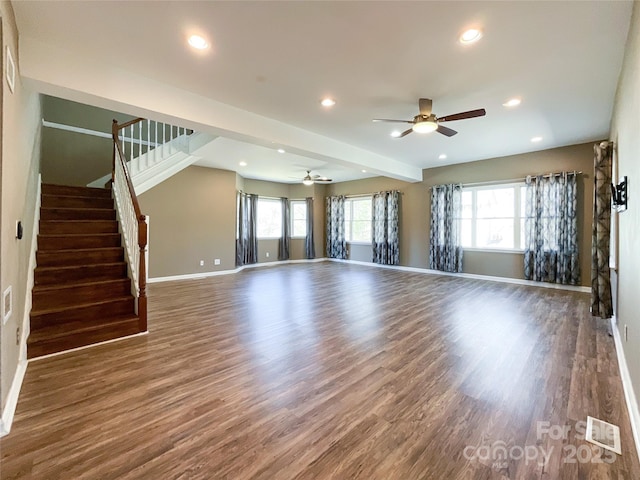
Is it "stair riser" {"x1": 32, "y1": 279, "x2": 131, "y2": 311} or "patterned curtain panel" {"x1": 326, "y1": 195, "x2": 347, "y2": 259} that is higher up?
A: "patterned curtain panel" {"x1": 326, "y1": 195, "x2": 347, "y2": 259}

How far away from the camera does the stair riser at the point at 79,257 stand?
335 centimetres

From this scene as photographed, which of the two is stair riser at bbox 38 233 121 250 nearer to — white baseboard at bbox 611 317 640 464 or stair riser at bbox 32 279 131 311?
stair riser at bbox 32 279 131 311

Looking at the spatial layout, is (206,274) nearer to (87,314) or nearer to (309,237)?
(309,237)

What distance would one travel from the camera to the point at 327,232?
10.4 metres

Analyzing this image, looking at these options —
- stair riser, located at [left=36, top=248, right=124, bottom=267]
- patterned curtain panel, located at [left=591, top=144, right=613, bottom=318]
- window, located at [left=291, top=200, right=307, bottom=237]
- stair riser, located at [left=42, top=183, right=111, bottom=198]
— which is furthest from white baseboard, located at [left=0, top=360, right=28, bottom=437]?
window, located at [left=291, top=200, right=307, bottom=237]

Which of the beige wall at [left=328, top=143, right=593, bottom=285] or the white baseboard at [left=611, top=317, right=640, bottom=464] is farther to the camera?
the beige wall at [left=328, top=143, right=593, bottom=285]

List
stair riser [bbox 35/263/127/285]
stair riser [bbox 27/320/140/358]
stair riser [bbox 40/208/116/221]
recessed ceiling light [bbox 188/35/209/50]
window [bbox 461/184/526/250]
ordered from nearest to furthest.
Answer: recessed ceiling light [bbox 188/35/209/50]
stair riser [bbox 27/320/140/358]
stair riser [bbox 35/263/127/285]
stair riser [bbox 40/208/116/221]
window [bbox 461/184/526/250]

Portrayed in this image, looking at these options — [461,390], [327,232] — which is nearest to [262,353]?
[461,390]

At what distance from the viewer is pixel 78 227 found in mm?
3910

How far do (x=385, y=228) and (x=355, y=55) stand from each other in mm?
6231

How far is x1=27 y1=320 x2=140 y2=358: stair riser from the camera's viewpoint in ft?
8.73

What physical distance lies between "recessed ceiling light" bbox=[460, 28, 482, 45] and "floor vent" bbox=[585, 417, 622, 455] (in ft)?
9.65

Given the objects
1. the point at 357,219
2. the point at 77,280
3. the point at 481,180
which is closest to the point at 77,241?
the point at 77,280

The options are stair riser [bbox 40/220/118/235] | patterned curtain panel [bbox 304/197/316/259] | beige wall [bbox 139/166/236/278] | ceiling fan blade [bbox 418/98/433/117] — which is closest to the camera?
ceiling fan blade [bbox 418/98/433/117]
